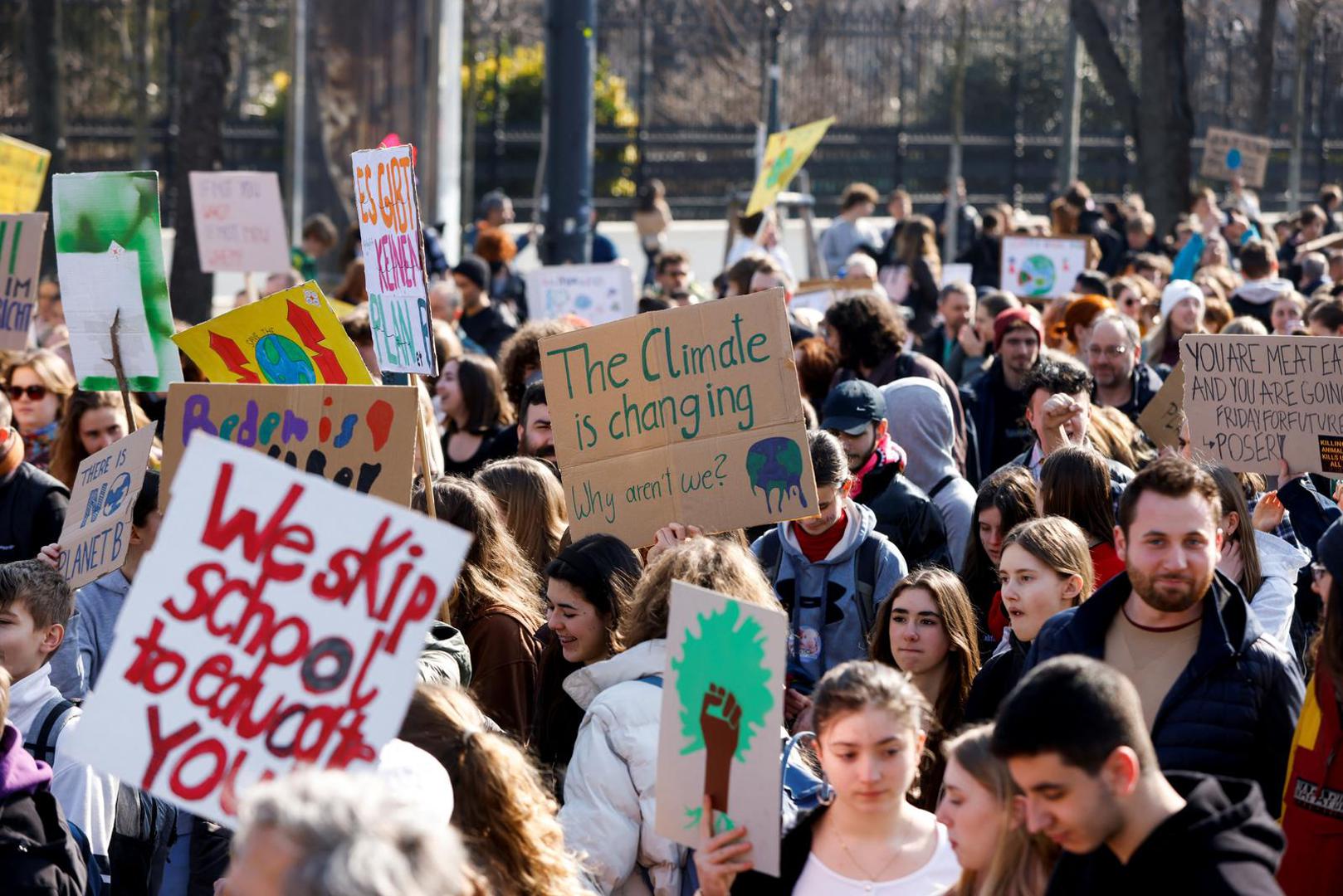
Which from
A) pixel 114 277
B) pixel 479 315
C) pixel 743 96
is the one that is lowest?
Answer: pixel 479 315

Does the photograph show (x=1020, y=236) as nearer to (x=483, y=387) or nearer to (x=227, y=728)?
(x=483, y=387)

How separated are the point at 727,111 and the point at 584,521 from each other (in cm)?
2648

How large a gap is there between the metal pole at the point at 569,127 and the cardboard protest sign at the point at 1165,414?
6360 millimetres

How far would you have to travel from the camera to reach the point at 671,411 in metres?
5.60

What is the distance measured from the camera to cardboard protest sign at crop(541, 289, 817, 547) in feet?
18.0

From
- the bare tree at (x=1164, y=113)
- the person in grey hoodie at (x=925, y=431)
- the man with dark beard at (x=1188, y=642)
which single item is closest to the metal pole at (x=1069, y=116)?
the bare tree at (x=1164, y=113)

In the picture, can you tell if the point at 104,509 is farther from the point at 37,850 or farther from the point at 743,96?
the point at 743,96

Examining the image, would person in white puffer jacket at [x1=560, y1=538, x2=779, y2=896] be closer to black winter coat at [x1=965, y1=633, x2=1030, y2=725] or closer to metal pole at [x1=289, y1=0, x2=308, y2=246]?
black winter coat at [x1=965, y1=633, x2=1030, y2=725]

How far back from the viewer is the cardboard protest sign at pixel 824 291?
11250 millimetres

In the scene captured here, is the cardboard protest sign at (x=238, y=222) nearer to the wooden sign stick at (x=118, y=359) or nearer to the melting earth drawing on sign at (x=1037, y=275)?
the wooden sign stick at (x=118, y=359)

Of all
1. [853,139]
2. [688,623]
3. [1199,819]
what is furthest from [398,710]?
[853,139]

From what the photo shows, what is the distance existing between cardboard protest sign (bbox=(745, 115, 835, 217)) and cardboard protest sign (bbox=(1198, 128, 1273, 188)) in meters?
8.18

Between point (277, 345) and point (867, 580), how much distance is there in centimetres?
201

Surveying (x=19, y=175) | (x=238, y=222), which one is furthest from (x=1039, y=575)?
(x=19, y=175)
